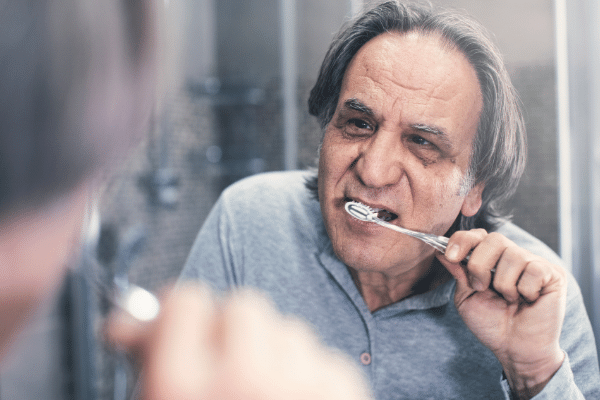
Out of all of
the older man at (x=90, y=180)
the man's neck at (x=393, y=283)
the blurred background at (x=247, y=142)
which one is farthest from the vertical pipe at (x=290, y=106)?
the older man at (x=90, y=180)

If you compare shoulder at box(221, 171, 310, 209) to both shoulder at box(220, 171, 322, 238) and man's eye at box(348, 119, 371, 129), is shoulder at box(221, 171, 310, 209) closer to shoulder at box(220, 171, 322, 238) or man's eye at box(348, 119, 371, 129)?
shoulder at box(220, 171, 322, 238)

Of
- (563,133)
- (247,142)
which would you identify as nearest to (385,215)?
(563,133)

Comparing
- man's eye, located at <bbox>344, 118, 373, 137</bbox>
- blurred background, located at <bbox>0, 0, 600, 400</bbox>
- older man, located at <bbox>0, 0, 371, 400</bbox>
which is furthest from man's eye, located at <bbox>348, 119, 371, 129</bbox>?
older man, located at <bbox>0, 0, 371, 400</bbox>

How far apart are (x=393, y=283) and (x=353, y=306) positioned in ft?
0.21

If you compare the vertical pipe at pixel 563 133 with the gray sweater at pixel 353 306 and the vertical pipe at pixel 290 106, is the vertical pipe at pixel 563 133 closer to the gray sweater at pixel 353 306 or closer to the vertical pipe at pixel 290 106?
the gray sweater at pixel 353 306

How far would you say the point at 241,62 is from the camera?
167 centimetres

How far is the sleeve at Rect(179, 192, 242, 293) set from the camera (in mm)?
642

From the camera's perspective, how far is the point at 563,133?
452 millimetres

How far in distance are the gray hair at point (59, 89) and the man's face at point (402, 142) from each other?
37 cm

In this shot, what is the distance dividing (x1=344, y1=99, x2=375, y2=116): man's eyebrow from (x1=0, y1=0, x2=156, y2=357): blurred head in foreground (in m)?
0.37

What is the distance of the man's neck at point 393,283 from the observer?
54 centimetres

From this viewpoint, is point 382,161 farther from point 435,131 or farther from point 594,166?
point 594,166

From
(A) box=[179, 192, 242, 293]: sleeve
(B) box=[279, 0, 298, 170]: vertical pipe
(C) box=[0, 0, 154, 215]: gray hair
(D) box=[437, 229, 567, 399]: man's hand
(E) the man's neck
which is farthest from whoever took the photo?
(B) box=[279, 0, 298, 170]: vertical pipe

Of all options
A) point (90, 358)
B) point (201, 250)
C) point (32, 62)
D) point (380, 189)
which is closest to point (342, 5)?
point (380, 189)
